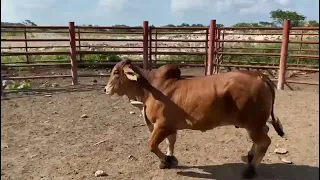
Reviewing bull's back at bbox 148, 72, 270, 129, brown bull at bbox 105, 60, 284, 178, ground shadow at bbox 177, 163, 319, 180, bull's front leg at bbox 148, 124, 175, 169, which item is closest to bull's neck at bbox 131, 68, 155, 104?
brown bull at bbox 105, 60, 284, 178

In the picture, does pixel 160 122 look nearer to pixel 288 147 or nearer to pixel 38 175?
pixel 38 175

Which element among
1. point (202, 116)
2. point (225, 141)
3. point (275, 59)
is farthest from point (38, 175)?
point (275, 59)

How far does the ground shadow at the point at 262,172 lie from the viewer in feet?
12.9

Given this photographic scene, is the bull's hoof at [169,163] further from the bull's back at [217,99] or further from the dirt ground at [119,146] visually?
the bull's back at [217,99]

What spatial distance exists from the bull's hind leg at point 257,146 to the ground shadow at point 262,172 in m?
0.10

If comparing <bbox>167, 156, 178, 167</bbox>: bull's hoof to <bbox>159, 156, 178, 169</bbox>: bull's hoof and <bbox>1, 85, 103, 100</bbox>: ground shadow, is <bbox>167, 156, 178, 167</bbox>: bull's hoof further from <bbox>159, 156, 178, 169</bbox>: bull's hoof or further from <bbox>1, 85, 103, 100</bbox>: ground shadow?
<bbox>1, 85, 103, 100</bbox>: ground shadow

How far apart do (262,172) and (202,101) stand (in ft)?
3.55

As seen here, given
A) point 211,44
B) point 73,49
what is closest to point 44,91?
point 73,49

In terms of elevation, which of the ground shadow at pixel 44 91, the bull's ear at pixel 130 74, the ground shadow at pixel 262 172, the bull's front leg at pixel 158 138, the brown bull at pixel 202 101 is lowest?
the ground shadow at pixel 262 172

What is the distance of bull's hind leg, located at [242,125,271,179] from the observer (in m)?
3.68

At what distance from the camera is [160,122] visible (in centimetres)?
385

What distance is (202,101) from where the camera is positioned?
3699 millimetres

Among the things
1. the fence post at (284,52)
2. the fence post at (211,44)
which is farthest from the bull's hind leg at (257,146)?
the fence post at (211,44)

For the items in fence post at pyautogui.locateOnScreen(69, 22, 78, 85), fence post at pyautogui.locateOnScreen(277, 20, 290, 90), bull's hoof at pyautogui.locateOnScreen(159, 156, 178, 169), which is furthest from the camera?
fence post at pyautogui.locateOnScreen(69, 22, 78, 85)
